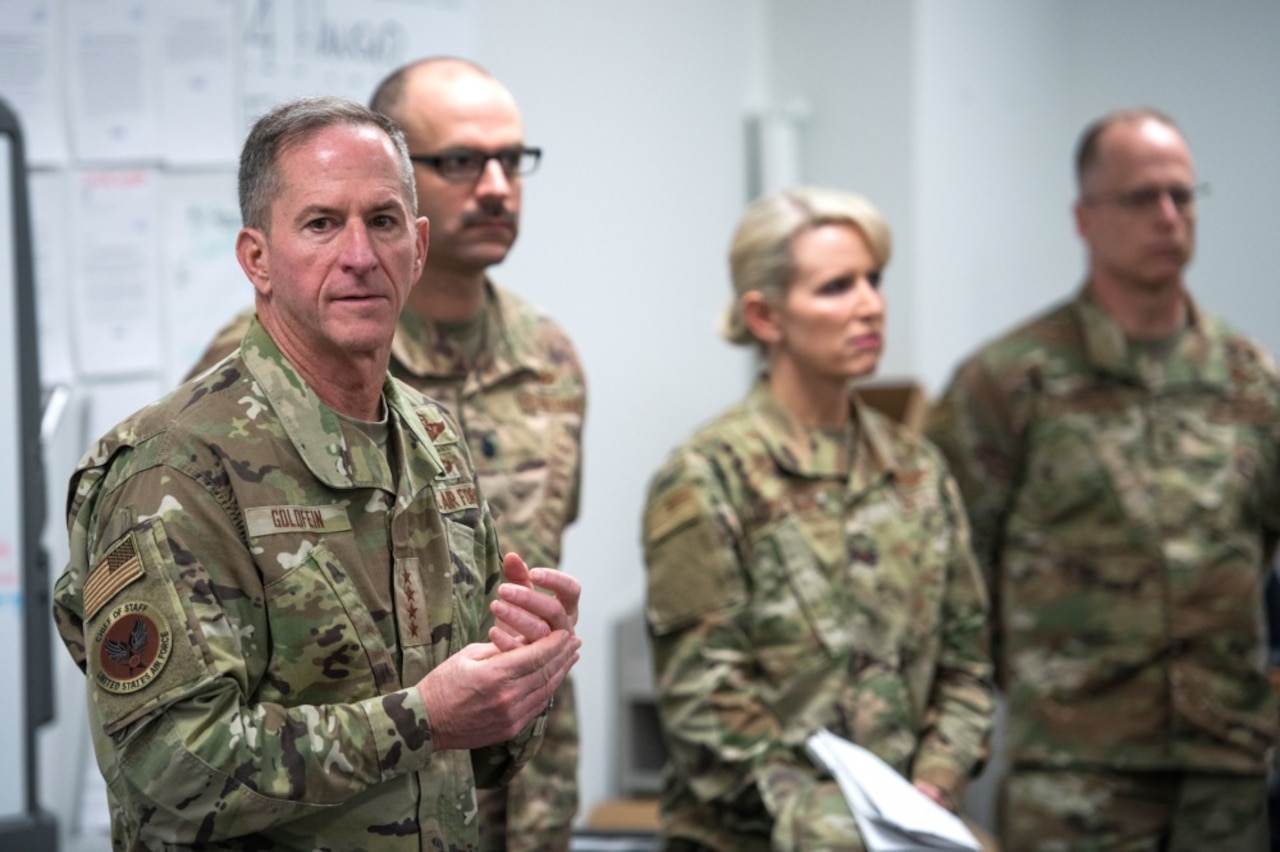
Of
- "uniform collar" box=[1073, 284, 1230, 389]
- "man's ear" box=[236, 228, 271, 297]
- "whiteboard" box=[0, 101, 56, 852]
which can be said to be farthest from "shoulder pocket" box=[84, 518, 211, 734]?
"uniform collar" box=[1073, 284, 1230, 389]

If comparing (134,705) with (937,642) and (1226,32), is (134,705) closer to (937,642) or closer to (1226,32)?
(937,642)

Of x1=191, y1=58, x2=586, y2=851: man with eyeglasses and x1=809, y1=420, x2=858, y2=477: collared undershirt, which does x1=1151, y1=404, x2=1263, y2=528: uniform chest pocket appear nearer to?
x1=809, y1=420, x2=858, y2=477: collared undershirt

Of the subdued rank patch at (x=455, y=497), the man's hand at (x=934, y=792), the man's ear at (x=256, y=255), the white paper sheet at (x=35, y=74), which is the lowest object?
the man's hand at (x=934, y=792)

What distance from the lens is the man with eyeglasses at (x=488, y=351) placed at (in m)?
2.20

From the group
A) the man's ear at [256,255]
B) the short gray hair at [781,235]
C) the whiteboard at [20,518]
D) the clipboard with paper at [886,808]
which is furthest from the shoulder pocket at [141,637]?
the short gray hair at [781,235]

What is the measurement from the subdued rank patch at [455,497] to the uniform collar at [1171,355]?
5.60 ft

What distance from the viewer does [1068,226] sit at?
495 cm

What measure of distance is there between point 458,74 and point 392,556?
1.03m

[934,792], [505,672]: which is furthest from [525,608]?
[934,792]

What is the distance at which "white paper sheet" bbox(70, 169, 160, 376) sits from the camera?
2865 millimetres

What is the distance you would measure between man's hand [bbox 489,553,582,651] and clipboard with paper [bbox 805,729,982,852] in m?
0.84

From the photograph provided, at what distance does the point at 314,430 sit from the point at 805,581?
1.15m

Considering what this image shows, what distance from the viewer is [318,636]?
1.38 meters

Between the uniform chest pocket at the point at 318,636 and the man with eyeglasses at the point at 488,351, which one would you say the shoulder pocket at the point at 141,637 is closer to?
the uniform chest pocket at the point at 318,636
